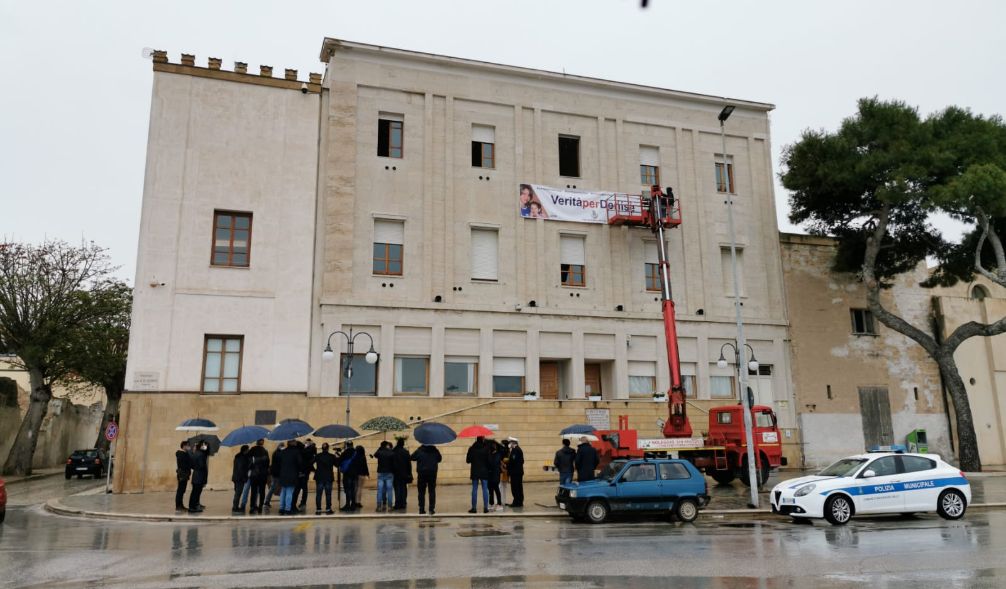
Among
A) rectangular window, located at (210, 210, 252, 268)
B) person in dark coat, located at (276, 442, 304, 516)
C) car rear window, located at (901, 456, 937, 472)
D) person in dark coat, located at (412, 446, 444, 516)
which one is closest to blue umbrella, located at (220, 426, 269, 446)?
person in dark coat, located at (276, 442, 304, 516)

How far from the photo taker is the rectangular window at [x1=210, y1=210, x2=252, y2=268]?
83.4ft

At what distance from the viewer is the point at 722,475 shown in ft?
73.3

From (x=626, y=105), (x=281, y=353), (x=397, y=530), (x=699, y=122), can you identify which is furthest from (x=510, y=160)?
(x=397, y=530)

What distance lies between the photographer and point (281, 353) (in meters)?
24.9

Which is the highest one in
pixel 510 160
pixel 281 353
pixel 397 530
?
pixel 510 160

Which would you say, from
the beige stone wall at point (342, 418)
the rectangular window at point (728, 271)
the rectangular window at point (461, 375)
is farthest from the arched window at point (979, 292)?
the rectangular window at point (461, 375)

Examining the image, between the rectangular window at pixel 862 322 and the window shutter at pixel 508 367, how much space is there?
610 inches

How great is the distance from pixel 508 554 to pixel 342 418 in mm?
14774

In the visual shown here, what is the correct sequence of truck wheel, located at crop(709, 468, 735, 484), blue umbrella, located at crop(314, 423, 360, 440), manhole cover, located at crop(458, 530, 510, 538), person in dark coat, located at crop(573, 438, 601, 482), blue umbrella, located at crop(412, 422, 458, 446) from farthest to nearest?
1. truck wheel, located at crop(709, 468, 735, 484)
2. blue umbrella, located at crop(314, 423, 360, 440)
3. person in dark coat, located at crop(573, 438, 601, 482)
4. blue umbrella, located at crop(412, 422, 458, 446)
5. manhole cover, located at crop(458, 530, 510, 538)

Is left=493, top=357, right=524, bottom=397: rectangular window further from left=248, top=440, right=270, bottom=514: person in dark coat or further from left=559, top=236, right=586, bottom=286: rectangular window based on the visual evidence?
left=248, top=440, right=270, bottom=514: person in dark coat

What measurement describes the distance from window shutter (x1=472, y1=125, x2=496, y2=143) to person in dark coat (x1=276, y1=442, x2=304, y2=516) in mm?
15981

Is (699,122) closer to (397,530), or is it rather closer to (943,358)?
(943,358)

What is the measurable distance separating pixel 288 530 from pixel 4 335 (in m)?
27.3

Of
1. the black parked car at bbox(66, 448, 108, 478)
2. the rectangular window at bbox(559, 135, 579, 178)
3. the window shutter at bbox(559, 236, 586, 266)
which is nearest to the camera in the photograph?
the window shutter at bbox(559, 236, 586, 266)
